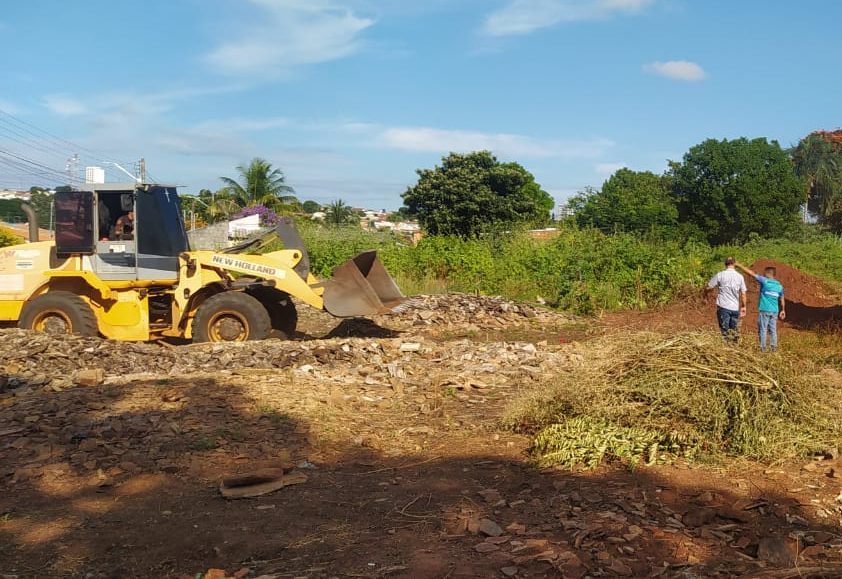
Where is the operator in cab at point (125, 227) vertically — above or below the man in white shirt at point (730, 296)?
above

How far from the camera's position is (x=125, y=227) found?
40.0 feet

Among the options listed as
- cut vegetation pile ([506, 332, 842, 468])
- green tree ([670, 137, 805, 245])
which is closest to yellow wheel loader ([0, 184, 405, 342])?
cut vegetation pile ([506, 332, 842, 468])

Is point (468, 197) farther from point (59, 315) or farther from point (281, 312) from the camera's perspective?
point (59, 315)

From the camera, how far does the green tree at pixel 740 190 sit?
41500mm

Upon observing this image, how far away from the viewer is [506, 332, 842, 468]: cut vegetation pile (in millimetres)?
5977

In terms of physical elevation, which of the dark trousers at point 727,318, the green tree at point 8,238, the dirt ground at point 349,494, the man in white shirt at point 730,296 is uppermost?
the green tree at point 8,238

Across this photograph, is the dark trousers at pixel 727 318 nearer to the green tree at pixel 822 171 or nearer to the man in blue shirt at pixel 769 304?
the man in blue shirt at pixel 769 304

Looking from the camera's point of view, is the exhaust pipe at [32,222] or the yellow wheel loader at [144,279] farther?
the exhaust pipe at [32,222]

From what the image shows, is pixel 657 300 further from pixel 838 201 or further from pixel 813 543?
pixel 838 201

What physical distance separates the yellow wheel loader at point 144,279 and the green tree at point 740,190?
1336 inches

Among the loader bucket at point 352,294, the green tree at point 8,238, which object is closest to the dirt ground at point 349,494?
the loader bucket at point 352,294

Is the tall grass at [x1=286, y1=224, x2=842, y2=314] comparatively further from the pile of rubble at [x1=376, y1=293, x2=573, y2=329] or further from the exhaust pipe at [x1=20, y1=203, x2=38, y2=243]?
the exhaust pipe at [x1=20, y1=203, x2=38, y2=243]

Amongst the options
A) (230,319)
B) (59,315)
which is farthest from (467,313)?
Result: (59,315)

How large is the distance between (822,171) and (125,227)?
5023cm
